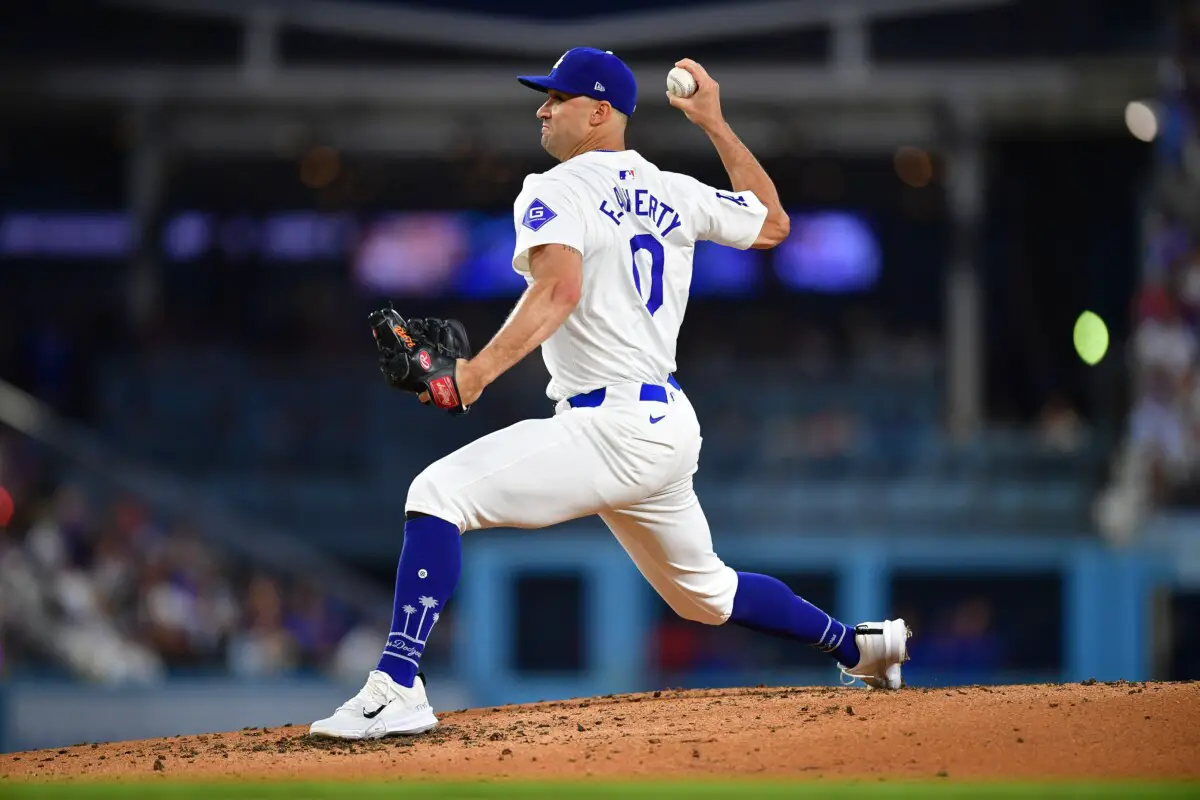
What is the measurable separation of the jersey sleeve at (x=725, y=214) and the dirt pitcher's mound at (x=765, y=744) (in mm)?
1350

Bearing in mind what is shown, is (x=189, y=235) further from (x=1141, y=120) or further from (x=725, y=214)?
(x=725, y=214)

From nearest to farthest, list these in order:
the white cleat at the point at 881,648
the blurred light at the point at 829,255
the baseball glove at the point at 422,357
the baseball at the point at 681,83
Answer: the baseball glove at the point at 422,357 < the baseball at the point at 681,83 < the white cleat at the point at 881,648 < the blurred light at the point at 829,255

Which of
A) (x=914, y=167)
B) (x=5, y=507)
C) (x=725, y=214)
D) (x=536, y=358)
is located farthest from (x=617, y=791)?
(x=914, y=167)

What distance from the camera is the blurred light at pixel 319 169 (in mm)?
16750

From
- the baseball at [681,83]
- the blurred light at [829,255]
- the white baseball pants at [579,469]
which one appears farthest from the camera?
the blurred light at [829,255]

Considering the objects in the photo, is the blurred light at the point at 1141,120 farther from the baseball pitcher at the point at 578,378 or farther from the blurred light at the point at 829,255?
the baseball pitcher at the point at 578,378

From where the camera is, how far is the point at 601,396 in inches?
164

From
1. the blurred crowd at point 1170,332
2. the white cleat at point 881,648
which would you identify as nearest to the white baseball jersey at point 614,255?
the white cleat at point 881,648

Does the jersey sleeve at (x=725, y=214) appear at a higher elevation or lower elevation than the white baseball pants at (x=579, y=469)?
higher

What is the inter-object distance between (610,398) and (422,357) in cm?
56

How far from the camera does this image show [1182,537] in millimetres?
11359

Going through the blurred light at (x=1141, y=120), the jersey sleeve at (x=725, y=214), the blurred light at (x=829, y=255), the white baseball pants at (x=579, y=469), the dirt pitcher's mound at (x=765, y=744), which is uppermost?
the blurred light at (x=1141, y=120)

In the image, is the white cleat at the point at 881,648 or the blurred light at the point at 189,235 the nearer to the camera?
the white cleat at the point at 881,648

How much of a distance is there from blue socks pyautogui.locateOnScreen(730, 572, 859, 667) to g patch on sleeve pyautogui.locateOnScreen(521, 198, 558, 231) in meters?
1.24
